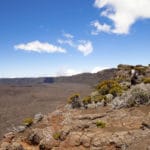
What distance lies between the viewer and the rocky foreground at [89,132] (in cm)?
1764

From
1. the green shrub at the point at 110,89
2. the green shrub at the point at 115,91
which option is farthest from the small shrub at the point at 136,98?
the green shrub at the point at 110,89

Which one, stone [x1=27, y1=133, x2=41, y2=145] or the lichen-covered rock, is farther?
stone [x1=27, y1=133, x2=41, y2=145]

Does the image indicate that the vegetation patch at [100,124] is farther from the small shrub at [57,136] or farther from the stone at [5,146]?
the stone at [5,146]

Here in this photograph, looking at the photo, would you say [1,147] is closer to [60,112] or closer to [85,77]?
[60,112]

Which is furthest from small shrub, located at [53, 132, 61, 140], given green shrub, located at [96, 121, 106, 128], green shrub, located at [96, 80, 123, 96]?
green shrub, located at [96, 80, 123, 96]

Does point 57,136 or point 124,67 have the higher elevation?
point 124,67

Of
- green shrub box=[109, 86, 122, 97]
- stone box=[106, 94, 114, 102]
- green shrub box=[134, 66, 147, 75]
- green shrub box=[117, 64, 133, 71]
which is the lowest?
stone box=[106, 94, 114, 102]

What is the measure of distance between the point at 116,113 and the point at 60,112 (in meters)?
5.00

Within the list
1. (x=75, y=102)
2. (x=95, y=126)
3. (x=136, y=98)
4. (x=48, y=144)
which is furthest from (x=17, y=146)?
(x=136, y=98)

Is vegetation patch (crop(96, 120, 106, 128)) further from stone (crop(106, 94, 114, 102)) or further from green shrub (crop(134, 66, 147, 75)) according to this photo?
green shrub (crop(134, 66, 147, 75))

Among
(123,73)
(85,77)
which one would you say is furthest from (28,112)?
(85,77)

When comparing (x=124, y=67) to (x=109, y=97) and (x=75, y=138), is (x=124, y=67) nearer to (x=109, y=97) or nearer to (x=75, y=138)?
(x=109, y=97)

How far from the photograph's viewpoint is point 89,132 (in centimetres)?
1933

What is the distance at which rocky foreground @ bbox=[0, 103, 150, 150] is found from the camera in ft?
57.9
